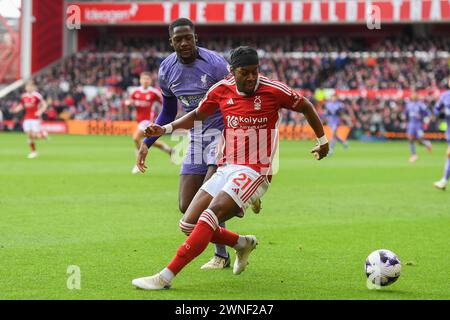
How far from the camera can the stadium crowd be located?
47.6 m

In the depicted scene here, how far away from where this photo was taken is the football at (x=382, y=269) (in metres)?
7.62

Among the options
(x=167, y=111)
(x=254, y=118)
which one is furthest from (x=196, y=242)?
(x=167, y=111)

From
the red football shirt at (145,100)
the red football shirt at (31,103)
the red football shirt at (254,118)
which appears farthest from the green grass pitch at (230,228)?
the red football shirt at (31,103)

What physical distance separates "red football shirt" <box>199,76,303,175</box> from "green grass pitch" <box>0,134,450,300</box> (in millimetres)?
1159

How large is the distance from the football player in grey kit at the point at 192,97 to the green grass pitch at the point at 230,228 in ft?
2.72

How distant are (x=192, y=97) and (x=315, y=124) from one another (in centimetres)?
164

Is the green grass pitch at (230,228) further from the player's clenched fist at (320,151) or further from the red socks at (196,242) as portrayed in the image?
the player's clenched fist at (320,151)

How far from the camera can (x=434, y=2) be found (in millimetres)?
51438

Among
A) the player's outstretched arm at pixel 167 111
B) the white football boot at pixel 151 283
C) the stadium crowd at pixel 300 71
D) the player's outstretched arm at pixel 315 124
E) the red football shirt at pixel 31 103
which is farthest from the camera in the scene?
the stadium crowd at pixel 300 71

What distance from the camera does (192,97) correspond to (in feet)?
30.1

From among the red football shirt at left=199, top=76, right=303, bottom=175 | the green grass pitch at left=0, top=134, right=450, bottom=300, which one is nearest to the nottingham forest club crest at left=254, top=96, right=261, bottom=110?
the red football shirt at left=199, top=76, right=303, bottom=175

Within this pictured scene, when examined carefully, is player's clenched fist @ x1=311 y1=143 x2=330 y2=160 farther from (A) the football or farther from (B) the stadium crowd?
(B) the stadium crowd
